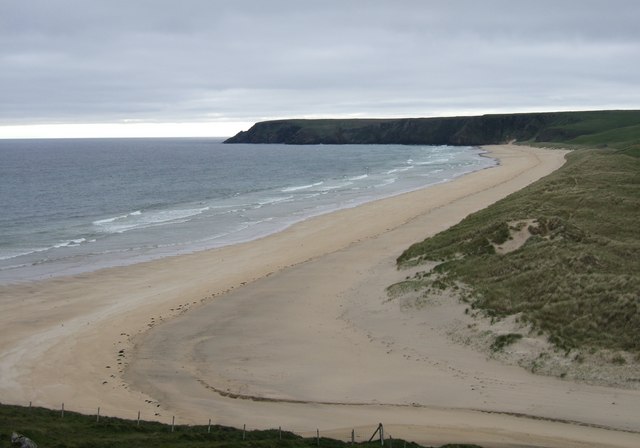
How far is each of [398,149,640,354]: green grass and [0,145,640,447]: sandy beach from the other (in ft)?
6.78

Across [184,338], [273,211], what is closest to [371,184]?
[273,211]

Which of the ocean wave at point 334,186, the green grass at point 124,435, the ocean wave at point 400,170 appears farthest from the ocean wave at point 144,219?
the ocean wave at point 400,170

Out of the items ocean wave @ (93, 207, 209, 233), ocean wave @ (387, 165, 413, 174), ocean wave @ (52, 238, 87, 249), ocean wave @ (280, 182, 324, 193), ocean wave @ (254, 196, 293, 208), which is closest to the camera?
ocean wave @ (52, 238, 87, 249)

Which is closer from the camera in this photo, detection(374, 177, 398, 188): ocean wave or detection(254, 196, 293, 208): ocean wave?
detection(254, 196, 293, 208): ocean wave

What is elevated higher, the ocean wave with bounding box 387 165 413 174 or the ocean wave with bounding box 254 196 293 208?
Result: the ocean wave with bounding box 387 165 413 174

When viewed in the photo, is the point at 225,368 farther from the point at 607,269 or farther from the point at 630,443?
the point at 607,269

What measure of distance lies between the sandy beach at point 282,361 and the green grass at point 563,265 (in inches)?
81.4

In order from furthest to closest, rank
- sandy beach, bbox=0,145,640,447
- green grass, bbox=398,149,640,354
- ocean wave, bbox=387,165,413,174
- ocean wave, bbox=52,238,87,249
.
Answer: ocean wave, bbox=387,165,413,174
ocean wave, bbox=52,238,87,249
green grass, bbox=398,149,640,354
sandy beach, bbox=0,145,640,447

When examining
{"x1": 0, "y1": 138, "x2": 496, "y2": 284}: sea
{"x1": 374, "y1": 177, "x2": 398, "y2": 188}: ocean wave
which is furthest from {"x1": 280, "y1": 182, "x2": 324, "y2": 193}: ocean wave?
{"x1": 374, "y1": 177, "x2": 398, "y2": 188}: ocean wave

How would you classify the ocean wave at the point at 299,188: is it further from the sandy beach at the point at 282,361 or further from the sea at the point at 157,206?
the sandy beach at the point at 282,361

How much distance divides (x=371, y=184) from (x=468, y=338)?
63.7m

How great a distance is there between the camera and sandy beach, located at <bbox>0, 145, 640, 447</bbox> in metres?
16.4

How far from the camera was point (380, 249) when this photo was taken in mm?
38688

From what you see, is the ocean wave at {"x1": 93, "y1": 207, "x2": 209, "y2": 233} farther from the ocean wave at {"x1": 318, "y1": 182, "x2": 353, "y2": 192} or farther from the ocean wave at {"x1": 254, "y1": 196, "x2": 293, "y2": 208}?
the ocean wave at {"x1": 318, "y1": 182, "x2": 353, "y2": 192}
